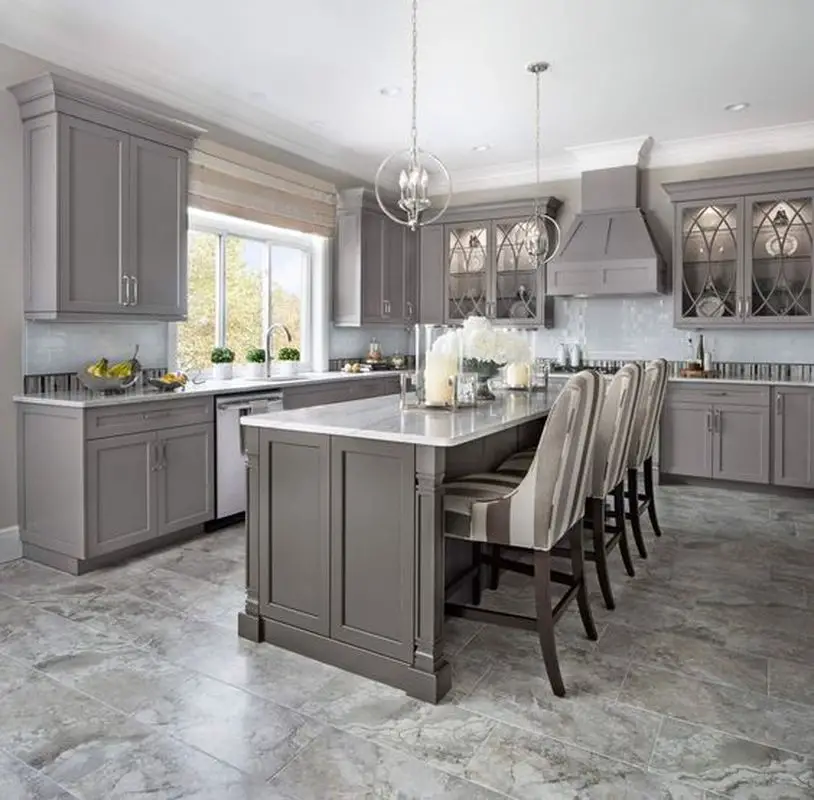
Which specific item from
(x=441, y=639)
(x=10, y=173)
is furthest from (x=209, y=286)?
(x=441, y=639)

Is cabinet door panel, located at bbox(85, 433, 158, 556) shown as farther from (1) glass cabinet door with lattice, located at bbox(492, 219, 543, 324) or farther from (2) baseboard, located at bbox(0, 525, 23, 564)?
(1) glass cabinet door with lattice, located at bbox(492, 219, 543, 324)

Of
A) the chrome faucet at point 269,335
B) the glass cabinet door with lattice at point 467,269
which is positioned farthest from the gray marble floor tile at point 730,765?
the glass cabinet door with lattice at point 467,269

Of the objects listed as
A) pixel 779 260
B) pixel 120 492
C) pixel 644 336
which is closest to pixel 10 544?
pixel 120 492

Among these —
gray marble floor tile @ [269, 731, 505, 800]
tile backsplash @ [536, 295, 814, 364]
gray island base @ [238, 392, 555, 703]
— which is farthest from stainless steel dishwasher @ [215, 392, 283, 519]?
tile backsplash @ [536, 295, 814, 364]

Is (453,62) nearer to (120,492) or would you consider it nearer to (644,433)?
(644,433)

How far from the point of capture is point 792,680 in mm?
2463

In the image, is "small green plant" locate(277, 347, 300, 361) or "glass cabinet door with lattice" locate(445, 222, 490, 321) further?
"glass cabinet door with lattice" locate(445, 222, 490, 321)

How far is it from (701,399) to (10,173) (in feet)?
16.0

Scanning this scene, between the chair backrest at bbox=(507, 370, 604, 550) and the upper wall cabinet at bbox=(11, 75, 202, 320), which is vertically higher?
the upper wall cabinet at bbox=(11, 75, 202, 320)

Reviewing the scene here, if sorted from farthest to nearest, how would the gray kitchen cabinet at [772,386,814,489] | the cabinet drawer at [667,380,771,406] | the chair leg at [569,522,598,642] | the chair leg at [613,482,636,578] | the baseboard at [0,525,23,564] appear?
the cabinet drawer at [667,380,771,406]
the gray kitchen cabinet at [772,386,814,489]
the baseboard at [0,525,23,564]
the chair leg at [613,482,636,578]
the chair leg at [569,522,598,642]

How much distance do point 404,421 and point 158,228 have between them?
2.34 m

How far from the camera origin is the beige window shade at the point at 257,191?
471 cm

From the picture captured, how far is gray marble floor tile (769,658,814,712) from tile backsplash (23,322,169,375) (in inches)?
146

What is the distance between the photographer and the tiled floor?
1890mm
